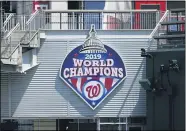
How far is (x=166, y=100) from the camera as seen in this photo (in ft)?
102

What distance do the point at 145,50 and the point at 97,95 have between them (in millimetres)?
2871

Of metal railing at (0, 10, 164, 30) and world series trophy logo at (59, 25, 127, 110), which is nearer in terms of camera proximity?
world series trophy logo at (59, 25, 127, 110)

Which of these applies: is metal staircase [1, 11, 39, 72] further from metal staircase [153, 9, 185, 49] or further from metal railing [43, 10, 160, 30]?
metal staircase [153, 9, 185, 49]

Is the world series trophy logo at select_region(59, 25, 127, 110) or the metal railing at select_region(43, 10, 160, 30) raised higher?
the metal railing at select_region(43, 10, 160, 30)

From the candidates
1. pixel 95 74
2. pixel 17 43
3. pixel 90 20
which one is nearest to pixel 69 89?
pixel 95 74

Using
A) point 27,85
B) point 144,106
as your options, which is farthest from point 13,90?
point 144,106

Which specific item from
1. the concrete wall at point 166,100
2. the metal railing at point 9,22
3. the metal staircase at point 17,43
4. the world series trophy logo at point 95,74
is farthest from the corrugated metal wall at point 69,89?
the metal railing at point 9,22

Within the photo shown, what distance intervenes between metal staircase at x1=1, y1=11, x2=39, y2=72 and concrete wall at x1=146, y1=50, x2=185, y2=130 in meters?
5.06

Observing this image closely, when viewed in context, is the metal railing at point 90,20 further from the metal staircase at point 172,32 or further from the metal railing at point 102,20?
the metal staircase at point 172,32

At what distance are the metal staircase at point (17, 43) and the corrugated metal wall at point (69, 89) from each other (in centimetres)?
64

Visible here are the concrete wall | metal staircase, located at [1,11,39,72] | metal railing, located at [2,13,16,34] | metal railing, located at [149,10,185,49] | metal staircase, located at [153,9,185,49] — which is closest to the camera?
the concrete wall

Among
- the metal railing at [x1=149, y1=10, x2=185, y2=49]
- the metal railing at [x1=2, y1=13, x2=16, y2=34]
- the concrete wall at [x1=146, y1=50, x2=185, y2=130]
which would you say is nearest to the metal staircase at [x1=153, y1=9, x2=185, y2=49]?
the metal railing at [x1=149, y1=10, x2=185, y2=49]

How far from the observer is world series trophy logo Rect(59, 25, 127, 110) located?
32.7m

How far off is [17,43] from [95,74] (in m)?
3.57
